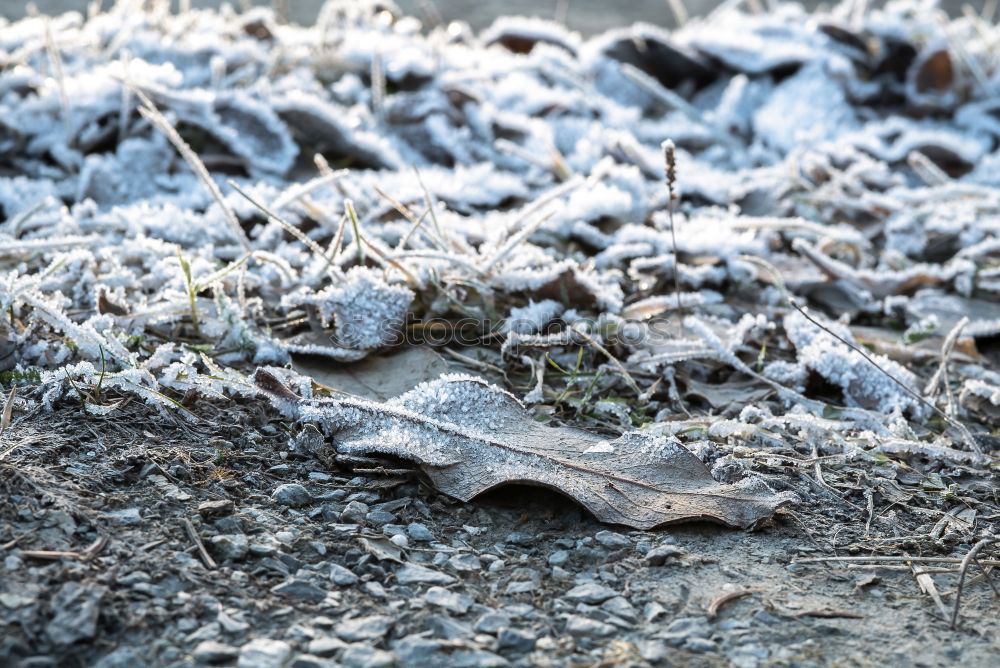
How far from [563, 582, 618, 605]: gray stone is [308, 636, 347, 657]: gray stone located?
0.90 ft

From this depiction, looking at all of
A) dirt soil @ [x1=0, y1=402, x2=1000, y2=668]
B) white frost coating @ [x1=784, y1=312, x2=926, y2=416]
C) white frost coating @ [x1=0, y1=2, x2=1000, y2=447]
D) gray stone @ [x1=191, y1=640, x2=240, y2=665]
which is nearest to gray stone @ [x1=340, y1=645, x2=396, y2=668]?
dirt soil @ [x1=0, y1=402, x2=1000, y2=668]

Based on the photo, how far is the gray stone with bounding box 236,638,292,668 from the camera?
40.2 inches

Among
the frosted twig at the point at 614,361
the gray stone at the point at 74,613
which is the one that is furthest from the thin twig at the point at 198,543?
the frosted twig at the point at 614,361

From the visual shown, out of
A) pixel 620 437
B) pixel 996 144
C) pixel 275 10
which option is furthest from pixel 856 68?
pixel 620 437

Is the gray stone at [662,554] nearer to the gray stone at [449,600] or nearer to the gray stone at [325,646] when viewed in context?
the gray stone at [449,600]

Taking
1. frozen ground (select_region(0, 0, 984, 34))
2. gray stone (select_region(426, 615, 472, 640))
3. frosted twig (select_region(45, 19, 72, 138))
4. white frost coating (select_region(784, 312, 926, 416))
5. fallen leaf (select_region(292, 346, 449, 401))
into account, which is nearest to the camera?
gray stone (select_region(426, 615, 472, 640))

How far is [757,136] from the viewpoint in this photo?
367 cm

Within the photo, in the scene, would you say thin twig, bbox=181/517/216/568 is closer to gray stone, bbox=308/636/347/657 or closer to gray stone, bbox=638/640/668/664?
gray stone, bbox=308/636/347/657

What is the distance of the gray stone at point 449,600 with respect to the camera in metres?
1.15

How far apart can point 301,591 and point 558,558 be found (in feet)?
1.03

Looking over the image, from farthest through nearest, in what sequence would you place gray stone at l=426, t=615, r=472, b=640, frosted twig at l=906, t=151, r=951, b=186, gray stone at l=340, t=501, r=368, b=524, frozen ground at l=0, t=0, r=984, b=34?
frozen ground at l=0, t=0, r=984, b=34 < frosted twig at l=906, t=151, r=951, b=186 < gray stone at l=340, t=501, r=368, b=524 < gray stone at l=426, t=615, r=472, b=640

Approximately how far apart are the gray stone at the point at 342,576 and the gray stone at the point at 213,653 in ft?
0.54

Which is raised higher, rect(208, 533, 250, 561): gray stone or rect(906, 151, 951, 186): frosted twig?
rect(208, 533, 250, 561): gray stone

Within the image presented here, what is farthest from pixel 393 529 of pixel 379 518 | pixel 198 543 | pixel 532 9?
pixel 532 9
